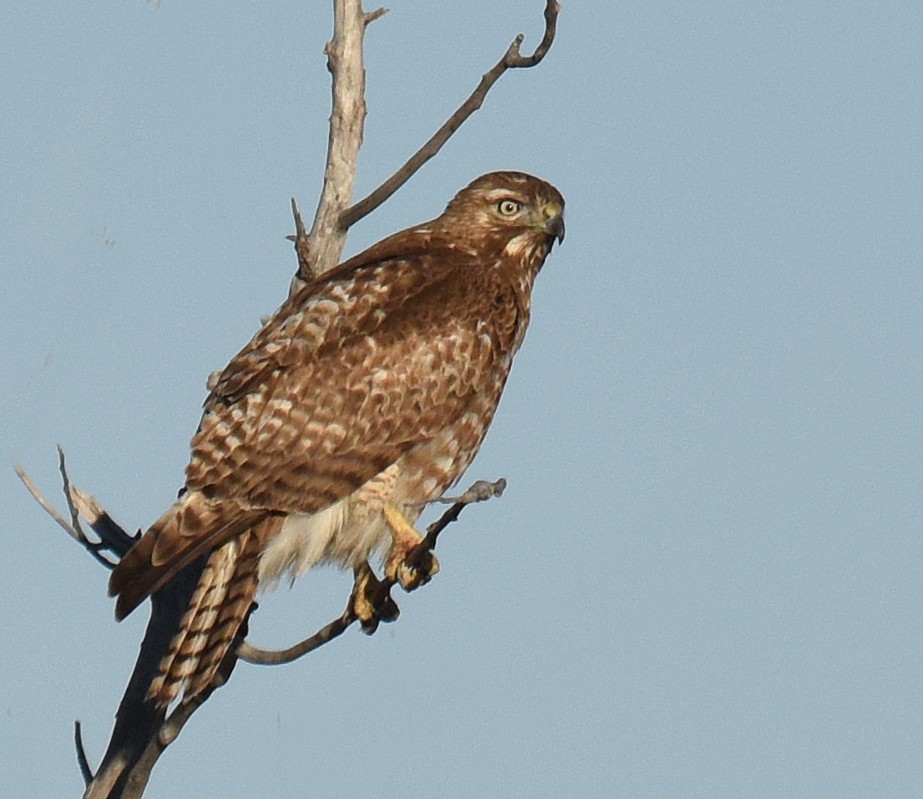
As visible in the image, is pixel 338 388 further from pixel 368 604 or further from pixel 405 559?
pixel 368 604

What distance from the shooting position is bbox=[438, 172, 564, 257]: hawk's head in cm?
899

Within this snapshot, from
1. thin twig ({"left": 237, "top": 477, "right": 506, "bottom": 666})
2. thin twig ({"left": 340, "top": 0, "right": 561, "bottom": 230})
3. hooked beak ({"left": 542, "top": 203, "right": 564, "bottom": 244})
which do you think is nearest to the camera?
thin twig ({"left": 237, "top": 477, "right": 506, "bottom": 666})

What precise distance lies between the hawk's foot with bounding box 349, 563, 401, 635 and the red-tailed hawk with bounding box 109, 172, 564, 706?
4cm

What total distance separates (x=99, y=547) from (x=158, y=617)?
1.28ft

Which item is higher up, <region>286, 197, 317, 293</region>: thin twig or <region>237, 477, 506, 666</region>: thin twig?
<region>286, 197, 317, 293</region>: thin twig

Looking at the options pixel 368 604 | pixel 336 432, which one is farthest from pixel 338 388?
pixel 368 604

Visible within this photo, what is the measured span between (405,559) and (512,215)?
6.92 feet

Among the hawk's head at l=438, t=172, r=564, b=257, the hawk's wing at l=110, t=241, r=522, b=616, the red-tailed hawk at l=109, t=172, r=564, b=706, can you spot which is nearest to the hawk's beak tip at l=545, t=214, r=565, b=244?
the hawk's head at l=438, t=172, r=564, b=257

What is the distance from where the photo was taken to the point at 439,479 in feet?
26.6

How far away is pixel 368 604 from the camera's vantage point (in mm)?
8195

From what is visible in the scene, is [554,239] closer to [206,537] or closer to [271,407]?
[271,407]

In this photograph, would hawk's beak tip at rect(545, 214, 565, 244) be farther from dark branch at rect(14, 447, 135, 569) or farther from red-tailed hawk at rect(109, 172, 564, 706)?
dark branch at rect(14, 447, 135, 569)

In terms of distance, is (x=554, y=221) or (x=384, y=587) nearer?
(x=384, y=587)

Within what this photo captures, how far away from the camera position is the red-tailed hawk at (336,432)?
736 centimetres
